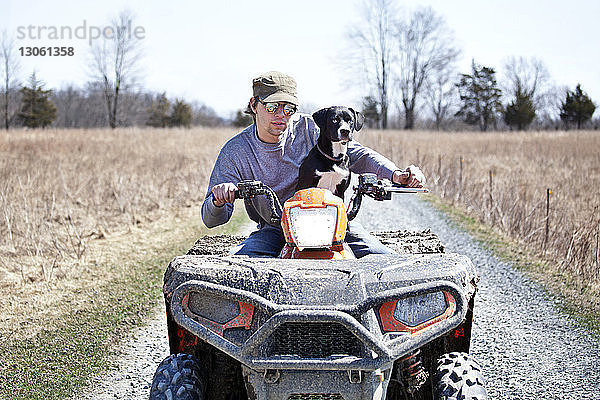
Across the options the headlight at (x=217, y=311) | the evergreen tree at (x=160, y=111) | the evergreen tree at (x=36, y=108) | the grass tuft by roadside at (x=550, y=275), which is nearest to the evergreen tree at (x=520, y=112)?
the evergreen tree at (x=160, y=111)

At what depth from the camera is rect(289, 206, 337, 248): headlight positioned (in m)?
2.89

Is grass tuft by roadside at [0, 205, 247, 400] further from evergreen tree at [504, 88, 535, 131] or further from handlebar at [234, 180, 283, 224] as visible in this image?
evergreen tree at [504, 88, 535, 131]

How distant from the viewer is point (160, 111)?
53562mm

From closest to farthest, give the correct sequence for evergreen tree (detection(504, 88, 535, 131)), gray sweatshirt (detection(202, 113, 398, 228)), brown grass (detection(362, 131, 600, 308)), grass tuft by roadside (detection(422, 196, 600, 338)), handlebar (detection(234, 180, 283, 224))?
1. handlebar (detection(234, 180, 283, 224))
2. gray sweatshirt (detection(202, 113, 398, 228))
3. grass tuft by roadside (detection(422, 196, 600, 338))
4. brown grass (detection(362, 131, 600, 308))
5. evergreen tree (detection(504, 88, 535, 131))

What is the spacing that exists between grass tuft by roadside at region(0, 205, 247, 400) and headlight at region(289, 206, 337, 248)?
2.02 meters

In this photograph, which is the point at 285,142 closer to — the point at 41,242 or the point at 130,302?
the point at 130,302

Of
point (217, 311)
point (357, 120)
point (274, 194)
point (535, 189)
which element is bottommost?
point (535, 189)

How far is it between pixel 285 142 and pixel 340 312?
1.85m

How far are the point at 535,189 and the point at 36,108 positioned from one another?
139 feet

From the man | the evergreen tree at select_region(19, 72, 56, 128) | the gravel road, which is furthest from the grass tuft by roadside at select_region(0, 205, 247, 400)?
the evergreen tree at select_region(19, 72, 56, 128)

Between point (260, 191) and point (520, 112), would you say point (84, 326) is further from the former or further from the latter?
point (520, 112)

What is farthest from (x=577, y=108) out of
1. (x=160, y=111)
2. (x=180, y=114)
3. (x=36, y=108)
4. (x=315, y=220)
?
(x=315, y=220)

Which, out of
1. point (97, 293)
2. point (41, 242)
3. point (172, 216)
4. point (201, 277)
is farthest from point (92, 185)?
point (201, 277)

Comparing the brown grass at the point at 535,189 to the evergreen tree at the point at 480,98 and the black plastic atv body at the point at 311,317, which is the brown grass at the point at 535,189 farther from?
the evergreen tree at the point at 480,98
